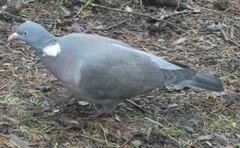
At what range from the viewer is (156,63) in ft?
12.7

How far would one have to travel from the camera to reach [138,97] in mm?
4152

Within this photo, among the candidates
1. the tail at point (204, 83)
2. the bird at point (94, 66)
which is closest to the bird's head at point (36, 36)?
the bird at point (94, 66)

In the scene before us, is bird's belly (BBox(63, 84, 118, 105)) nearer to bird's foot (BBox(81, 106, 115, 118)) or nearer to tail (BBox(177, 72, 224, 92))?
bird's foot (BBox(81, 106, 115, 118))

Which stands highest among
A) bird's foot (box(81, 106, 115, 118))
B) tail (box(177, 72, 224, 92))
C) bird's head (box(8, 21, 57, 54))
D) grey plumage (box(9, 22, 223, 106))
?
bird's head (box(8, 21, 57, 54))

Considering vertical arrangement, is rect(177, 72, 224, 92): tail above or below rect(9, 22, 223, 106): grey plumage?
below

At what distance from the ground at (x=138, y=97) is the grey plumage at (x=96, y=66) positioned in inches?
8.9

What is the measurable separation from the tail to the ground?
154 mm

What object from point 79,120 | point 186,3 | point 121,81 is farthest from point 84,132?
point 186,3

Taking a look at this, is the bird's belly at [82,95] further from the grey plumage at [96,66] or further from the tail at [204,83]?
the tail at [204,83]

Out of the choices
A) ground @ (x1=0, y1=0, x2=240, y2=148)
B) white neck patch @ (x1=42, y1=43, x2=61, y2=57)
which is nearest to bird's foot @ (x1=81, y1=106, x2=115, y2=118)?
ground @ (x1=0, y1=0, x2=240, y2=148)

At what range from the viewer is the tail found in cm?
396

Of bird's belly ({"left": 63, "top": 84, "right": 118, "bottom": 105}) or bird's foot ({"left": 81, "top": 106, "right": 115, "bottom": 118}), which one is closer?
bird's belly ({"left": 63, "top": 84, "right": 118, "bottom": 105})

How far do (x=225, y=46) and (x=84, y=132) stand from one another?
5.41 feet

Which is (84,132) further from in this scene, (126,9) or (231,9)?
(231,9)
